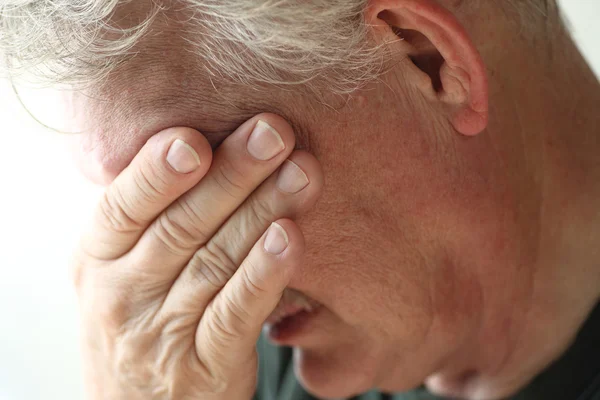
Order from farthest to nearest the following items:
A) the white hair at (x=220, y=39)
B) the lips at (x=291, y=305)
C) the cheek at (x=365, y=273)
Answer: the lips at (x=291, y=305), the cheek at (x=365, y=273), the white hair at (x=220, y=39)

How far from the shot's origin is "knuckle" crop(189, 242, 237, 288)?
37.2 inches

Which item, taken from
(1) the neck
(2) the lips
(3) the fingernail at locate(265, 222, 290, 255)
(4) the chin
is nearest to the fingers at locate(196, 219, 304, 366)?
(3) the fingernail at locate(265, 222, 290, 255)

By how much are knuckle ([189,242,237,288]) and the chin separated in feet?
1.28

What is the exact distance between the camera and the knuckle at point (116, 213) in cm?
94

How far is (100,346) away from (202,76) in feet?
2.05

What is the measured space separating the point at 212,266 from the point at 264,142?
22cm

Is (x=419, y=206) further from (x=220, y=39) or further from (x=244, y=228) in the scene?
(x=220, y=39)

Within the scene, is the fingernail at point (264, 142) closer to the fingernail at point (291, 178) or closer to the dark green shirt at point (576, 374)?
the fingernail at point (291, 178)

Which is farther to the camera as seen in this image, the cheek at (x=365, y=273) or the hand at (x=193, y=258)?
the cheek at (x=365, y=273)

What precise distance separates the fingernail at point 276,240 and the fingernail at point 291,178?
53 mm

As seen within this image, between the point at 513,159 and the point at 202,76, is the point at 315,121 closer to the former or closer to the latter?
the point at 202,76

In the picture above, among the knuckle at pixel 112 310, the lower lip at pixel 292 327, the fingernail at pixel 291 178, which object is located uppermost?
the fingernail at pixel 291 178

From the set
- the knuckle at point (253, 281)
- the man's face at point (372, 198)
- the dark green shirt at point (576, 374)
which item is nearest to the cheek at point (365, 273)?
the man's face at point (372, 198)

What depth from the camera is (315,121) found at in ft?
2.90
